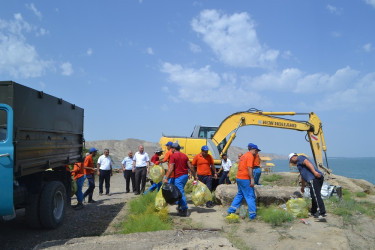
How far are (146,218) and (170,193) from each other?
102 cm

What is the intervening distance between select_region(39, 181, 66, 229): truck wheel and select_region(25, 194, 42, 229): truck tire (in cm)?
7

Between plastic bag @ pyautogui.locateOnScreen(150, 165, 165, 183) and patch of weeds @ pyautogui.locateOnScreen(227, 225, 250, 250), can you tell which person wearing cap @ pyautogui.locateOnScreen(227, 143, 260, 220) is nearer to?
patch of weeds @ pyautogui.locateOnScreen(227, 225, 250, 250)

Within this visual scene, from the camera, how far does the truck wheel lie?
630 cm

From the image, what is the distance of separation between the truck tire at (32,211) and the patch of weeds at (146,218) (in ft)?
5.58

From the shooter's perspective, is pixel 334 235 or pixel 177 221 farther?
pixel 177 221

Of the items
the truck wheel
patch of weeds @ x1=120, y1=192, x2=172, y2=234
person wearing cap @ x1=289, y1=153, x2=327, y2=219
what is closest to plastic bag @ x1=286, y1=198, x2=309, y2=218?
person wearing cap @ x1=289, y1=153, x2=327, y2=219

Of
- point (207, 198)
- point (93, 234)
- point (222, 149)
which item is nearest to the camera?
point (93, 234)

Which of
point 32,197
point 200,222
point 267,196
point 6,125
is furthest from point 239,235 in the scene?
point 6,125

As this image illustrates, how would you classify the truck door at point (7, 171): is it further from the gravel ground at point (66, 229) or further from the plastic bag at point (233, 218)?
the plastic bag at point (233, 218)

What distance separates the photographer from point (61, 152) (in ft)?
24.5

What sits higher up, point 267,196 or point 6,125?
point 6,125

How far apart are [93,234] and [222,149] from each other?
8.12 meters

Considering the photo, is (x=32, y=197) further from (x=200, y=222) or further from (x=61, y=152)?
(x=200, y=222)

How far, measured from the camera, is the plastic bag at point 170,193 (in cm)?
725
